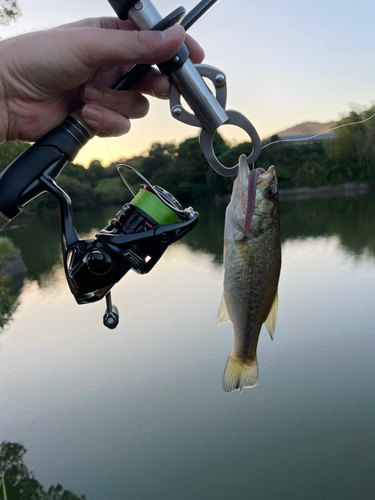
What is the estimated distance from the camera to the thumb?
130 centimetres

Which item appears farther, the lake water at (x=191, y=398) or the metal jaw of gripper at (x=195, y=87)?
the lake water at (x=191, y=398)

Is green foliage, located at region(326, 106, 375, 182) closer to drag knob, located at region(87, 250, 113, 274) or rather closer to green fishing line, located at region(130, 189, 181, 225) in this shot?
green fishing line, located at region(130, 189, 181, 225)

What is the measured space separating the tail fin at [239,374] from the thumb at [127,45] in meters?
1.06

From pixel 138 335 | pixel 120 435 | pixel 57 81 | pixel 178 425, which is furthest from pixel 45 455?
pixel 57 81

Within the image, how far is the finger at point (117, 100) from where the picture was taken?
5.27 ft

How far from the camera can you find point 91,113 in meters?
1.58

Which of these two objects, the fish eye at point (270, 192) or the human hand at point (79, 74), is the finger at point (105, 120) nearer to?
the human hand at point (79, 74)

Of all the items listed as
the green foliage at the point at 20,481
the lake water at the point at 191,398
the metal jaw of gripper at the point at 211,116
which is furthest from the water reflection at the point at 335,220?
the metal jaw of gripper at the point at 211,116

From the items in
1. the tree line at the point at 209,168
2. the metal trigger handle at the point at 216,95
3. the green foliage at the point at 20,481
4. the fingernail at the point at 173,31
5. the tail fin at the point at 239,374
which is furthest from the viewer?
the tree line at the point at 209,168

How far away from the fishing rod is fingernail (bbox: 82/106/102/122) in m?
0.08

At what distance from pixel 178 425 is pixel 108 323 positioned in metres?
6.29

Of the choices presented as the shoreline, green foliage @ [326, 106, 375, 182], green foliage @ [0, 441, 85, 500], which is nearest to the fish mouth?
green foliage @ [0, 441, 85, 500]

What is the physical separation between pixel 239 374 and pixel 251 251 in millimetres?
466

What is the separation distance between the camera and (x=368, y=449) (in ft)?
21.6
